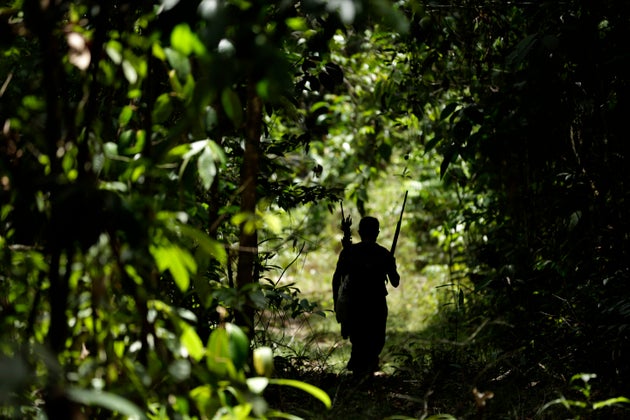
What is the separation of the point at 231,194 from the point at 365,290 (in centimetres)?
196

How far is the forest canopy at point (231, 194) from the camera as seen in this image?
163 cm

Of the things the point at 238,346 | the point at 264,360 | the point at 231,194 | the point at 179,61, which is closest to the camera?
the point at 179,61

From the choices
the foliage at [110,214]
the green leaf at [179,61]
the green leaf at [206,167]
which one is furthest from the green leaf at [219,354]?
the green leaf at [179,61]

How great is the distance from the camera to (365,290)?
5348 millimetres

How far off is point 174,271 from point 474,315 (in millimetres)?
6514

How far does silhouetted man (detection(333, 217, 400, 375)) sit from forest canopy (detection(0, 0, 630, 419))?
1.07ft

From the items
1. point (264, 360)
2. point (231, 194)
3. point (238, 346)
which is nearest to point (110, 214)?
point (238, 346)

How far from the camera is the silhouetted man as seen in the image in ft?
17.2

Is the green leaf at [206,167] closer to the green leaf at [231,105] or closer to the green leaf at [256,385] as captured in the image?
the green leaf at [231,105]

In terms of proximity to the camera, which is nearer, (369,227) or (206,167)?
(206,167)

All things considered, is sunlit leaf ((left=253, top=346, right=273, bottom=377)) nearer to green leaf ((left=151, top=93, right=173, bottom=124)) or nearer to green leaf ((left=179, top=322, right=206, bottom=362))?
green leaf ((left=179, top=322, right=206, bottom=362))

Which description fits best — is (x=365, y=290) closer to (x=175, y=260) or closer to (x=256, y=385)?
(x=256, y=385)

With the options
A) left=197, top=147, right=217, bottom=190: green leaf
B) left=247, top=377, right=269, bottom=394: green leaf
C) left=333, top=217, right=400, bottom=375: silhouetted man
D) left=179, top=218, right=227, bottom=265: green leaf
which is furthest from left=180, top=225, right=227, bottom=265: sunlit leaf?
left=333, top=217, right=400, bottom=375: silhouetted man

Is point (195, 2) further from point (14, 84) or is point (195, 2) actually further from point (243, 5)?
point (14, 84)
